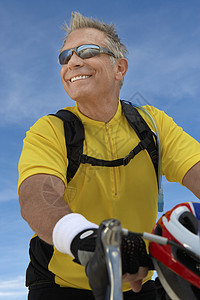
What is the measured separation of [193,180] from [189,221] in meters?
1.56

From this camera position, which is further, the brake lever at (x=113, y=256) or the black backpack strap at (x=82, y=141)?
the black backpack strap at (x=82, y=141)

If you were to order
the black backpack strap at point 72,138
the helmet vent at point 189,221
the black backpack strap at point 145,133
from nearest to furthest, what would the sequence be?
the helmet vent at point 189,221, the black backpack strap at point 72,138, the black backpack strap at point 145,133

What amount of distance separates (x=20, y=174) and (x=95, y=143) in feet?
3.12

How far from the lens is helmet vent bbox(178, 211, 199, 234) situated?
1.99 metres

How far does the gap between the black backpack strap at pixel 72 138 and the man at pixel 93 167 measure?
57 millimetres

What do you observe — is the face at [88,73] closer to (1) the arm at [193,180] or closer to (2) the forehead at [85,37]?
(2) the forehead at [85,37]

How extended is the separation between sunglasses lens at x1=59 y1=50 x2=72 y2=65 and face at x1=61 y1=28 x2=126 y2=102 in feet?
0.18

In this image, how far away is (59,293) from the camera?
348cm

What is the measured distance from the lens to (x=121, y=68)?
426 cm

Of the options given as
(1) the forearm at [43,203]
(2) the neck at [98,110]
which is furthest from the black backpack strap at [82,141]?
(1) the forearm at [43,203]

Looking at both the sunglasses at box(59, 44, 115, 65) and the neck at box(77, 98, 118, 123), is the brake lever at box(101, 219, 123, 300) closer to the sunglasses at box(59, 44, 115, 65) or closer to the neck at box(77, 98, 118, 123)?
the neck at box(77, 98, 118, 123)

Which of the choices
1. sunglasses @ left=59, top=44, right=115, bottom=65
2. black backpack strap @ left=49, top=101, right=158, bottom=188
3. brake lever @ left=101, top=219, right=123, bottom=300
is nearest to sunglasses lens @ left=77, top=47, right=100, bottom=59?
sunglasses @ left=59, top=44, right=115, bottom=65

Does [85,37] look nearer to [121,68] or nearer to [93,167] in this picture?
[121,68]

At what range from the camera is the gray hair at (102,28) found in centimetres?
409
